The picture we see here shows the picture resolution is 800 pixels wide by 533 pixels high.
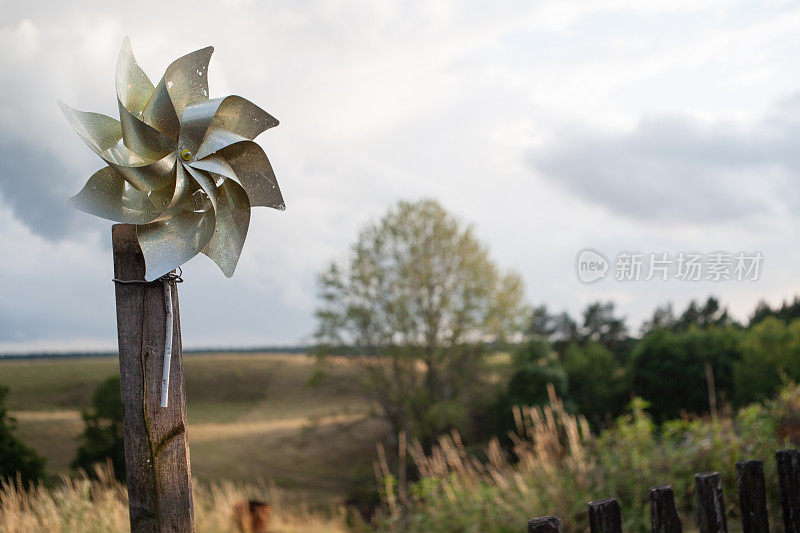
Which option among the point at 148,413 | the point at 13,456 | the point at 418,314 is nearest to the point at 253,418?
the point at 418,314

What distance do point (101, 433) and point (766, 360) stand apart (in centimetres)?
984

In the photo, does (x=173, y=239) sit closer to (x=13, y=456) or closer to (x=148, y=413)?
(x=148, y=413)

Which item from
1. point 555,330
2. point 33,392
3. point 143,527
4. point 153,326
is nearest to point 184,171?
point 153,326

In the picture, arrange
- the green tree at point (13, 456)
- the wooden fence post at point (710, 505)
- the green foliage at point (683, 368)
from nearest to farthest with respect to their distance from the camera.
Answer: the wooden fence post at point (710, 505) → the green tree at point (13, 456) → the green foliage at point (683, 368)

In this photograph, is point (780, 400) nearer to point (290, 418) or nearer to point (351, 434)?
point (351, 434)

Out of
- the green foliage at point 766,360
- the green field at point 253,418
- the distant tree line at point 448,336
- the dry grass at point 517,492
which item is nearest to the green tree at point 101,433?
the green field at point 253,418

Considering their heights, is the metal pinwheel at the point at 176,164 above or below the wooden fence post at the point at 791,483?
above

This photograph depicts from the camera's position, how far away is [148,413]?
5.44 ft

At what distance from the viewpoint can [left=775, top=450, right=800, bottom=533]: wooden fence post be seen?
7.16ft

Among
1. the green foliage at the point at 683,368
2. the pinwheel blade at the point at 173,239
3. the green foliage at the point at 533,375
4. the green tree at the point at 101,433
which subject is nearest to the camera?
the pinwheel blade at the point at 173,239

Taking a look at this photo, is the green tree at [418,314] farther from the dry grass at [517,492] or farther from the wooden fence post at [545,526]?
the wooden fence post at [545,526]

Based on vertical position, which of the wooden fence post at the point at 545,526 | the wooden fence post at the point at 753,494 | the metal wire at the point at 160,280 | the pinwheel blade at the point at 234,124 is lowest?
the wooden fence post at the point at 753,494

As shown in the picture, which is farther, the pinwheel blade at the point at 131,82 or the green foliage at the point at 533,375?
the green foliage at the point at 533,375

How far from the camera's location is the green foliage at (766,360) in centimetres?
968
